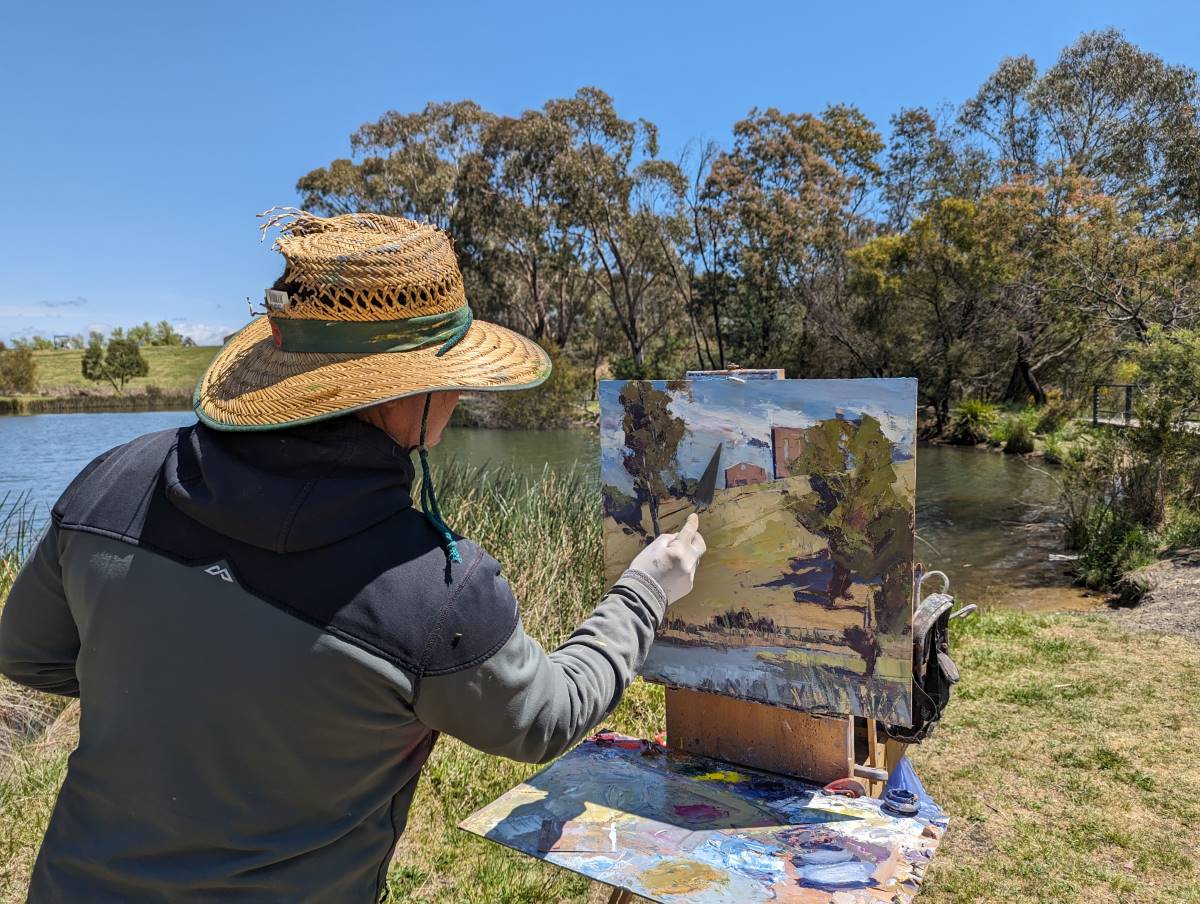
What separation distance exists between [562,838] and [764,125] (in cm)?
2058

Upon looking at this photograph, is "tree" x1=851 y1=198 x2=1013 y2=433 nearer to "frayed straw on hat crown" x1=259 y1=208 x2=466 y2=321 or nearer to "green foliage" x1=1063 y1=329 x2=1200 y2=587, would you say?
"green foliage" x1=1063 y1=329 x2=1200 y2=587

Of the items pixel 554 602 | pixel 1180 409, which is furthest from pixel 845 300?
pixel 554 602

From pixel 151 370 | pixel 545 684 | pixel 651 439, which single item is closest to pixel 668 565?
pixel 545 684

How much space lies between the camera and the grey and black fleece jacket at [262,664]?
0.81m

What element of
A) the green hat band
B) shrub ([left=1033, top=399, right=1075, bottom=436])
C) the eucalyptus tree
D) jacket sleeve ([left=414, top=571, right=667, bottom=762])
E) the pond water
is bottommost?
the pond water

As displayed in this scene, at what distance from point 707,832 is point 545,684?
847 mm

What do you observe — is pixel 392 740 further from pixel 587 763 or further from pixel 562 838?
pixel 587 763

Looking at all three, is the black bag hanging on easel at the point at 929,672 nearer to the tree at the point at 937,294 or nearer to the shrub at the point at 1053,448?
the shrub at the point at 1053,448

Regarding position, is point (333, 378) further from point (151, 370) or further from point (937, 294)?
point (151, 370)

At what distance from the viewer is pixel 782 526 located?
1.78m

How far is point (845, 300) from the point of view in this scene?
64.7ft

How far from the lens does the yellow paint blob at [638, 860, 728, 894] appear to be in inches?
55.6

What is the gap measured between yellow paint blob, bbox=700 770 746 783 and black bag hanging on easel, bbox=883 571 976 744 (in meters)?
0.42

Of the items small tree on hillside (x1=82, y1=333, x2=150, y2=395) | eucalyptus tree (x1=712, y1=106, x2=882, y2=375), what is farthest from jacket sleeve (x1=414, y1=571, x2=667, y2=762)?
small tree on hillside (x1=82, y1=333, x2=150, y2=395)
